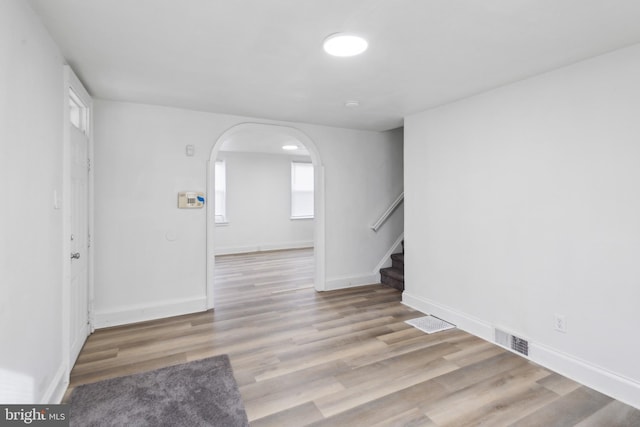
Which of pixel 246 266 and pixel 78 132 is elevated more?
pixel 78 132

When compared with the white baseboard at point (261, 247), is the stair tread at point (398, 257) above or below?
above

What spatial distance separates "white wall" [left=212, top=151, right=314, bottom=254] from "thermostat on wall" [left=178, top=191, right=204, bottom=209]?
3.77m

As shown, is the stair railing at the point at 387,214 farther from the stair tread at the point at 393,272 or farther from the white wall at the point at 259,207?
the white wall at the point at 259,207

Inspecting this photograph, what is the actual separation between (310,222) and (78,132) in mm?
6045

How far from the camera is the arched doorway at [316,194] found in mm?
3783

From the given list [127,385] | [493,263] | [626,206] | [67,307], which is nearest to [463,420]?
[493,263]

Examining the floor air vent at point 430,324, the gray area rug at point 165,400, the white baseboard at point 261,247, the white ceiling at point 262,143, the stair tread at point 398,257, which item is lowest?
the gray area rug at point 165,400

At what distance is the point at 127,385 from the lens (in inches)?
89.8

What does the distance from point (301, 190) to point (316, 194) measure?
3.84 metres

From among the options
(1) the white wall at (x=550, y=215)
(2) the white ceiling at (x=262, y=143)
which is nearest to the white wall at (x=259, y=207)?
(2) the white ceiling at (x=262, y=143)

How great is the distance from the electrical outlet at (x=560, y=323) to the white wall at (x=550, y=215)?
0.04 metres

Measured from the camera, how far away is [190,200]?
3672mm

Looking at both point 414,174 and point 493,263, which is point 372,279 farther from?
point 493,263

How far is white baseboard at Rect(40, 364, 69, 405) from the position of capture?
1920 millimetres
